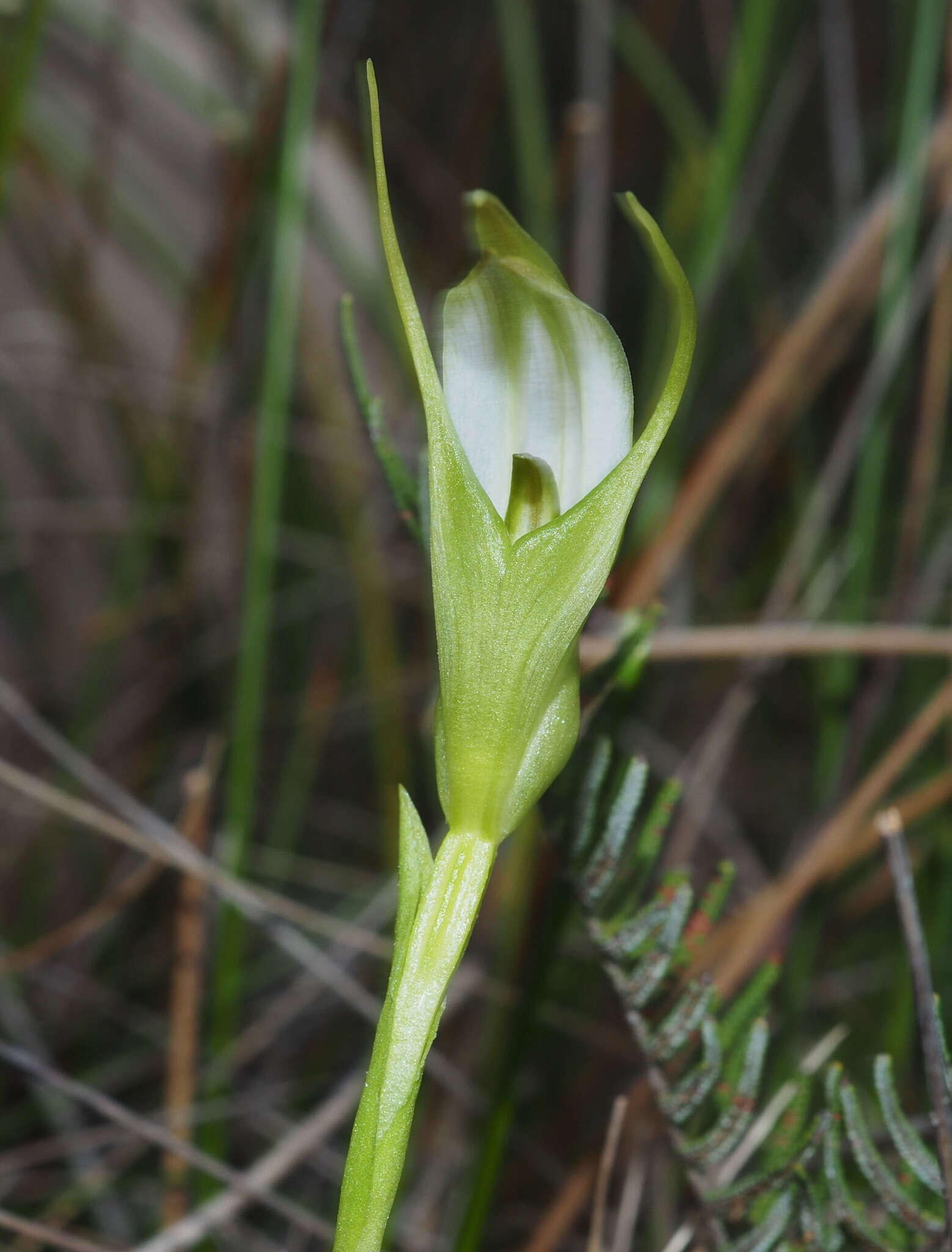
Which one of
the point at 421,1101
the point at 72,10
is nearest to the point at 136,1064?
the point at 421,1101

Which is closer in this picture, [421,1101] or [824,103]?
[421,1101]

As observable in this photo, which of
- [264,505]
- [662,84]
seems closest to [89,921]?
[264,505]

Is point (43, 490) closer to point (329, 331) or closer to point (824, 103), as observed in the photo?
point (329, 331)

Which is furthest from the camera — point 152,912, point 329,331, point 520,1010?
point 329,331

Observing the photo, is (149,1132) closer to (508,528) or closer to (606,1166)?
(606,1166)

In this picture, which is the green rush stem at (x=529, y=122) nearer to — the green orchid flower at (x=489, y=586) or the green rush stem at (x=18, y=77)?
the green rush stem at (x=18, y=77)

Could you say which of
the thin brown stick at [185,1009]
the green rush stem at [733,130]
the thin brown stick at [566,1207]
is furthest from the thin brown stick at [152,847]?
the green rush stem at [733,130]

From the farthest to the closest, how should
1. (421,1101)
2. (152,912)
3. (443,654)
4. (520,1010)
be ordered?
(152,912) → (421,1101) → (520,1010) → (443,654)

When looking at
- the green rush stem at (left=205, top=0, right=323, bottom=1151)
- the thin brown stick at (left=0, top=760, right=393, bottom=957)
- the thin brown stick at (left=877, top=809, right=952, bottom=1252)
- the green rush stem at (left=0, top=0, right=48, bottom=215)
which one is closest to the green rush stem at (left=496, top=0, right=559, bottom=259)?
the green rush stem at (left=205, top=0, right=323, bottom=1151)

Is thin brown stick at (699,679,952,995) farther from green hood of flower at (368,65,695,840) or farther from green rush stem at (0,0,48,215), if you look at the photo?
green rush stem at (0,0,48,215)
